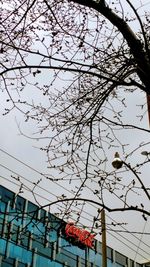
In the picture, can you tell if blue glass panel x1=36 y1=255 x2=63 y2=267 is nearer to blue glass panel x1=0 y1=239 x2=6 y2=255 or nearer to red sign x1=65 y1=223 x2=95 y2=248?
blue glass panel x1=0 y1=239 x2=6 y2=255

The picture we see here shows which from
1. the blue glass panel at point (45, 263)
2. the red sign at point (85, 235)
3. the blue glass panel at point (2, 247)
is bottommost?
the red sign at point (85, 235)

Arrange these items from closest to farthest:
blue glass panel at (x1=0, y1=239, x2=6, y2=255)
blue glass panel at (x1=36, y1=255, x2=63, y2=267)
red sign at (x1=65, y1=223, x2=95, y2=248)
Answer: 1. red sign at (x1=65, y1=223, x2=95, y2=248)
2. blue glass panel at (x1=0, y1=239, x2=6, y2=255)
3. blue glass panel at (x1=36, y1=255, x2=63, y2=267)

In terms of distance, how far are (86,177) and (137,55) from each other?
6.43 feet

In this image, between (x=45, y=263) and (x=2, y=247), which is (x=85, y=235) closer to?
(x=2, y=247)

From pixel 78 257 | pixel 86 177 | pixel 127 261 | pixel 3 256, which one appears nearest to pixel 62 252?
pixel 78 257

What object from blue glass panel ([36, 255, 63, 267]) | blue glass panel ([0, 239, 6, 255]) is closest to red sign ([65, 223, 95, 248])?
blue glass panel ([0, 239, 6, 255])

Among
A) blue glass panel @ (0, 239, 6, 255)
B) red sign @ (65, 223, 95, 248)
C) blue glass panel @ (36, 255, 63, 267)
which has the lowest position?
red sign @ (65, 223, 95, 248)

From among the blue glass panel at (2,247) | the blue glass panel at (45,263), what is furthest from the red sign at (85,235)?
the blue glass panel at (45,263)

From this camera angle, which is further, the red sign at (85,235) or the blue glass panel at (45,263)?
the blue glass panel at (45,263)

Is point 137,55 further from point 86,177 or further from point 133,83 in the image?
point 86,177

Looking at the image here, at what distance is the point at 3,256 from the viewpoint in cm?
2852

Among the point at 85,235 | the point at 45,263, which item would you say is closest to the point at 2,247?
the point at 45,263

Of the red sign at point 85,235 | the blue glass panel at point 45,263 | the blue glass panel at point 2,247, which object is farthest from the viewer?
the blue glass panel at point 45,263

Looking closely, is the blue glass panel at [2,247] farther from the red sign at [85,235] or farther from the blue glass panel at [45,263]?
the red sign at [85,235]
